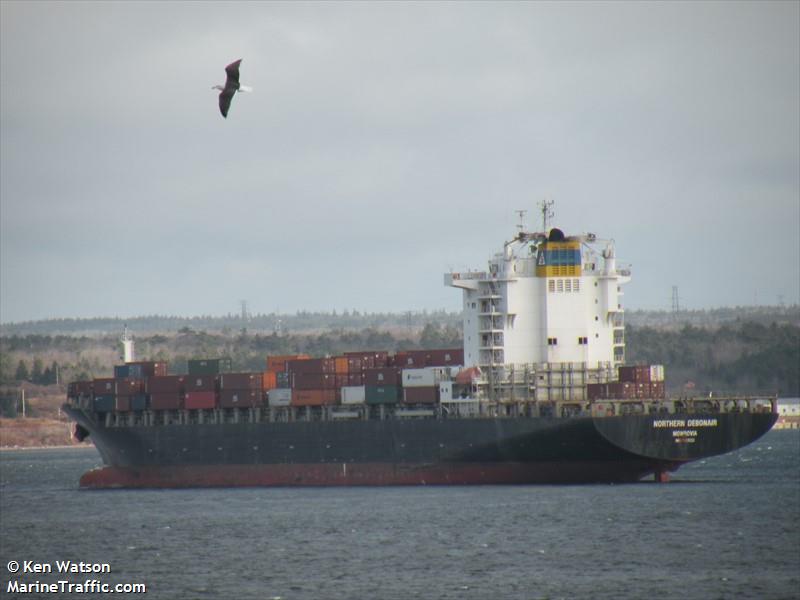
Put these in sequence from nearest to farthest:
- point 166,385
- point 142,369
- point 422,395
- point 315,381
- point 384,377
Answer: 1. point 422,395
2. point 384,377
3. point 315,381
4. point 166,385
5. point 142,369

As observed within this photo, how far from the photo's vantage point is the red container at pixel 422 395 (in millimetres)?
73812

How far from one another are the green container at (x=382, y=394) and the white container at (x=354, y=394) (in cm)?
47

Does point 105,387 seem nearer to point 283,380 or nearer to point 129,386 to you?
point 129,386

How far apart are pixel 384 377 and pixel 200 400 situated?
1041 centimetres

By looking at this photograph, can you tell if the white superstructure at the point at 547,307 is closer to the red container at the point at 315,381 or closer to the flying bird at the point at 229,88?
the red container at the point at 315,381

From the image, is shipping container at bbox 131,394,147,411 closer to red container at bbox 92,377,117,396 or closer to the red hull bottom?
red container at bbox 92,377,117,396

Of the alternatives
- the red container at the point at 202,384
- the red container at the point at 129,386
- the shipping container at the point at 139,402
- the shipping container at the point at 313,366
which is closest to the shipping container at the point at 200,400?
the red container at the point at 202,384

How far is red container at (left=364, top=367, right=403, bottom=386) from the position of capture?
75.2 m

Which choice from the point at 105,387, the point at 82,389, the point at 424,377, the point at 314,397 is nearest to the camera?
the point at 424,377

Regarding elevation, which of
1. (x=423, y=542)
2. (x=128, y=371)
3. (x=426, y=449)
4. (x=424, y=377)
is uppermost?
(x=128, y=371)

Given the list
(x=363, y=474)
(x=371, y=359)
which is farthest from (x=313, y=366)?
(x=363, y=474)

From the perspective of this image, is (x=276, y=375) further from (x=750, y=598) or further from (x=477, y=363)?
(x=750, y=598)

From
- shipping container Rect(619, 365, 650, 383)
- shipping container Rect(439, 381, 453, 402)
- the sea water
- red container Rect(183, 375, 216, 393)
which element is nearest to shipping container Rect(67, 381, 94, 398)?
red container Rect(183, 375, 216, 393)

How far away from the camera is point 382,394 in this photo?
7481cm
